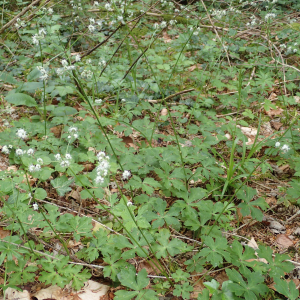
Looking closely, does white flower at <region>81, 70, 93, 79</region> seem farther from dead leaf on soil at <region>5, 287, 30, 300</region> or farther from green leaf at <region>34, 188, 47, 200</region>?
dead leaf on soil at <region>5, 287, 30, 300</region>

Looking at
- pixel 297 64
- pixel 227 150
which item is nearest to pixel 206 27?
pixel 297 64

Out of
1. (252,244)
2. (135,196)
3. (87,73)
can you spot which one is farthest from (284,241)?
(87,73)

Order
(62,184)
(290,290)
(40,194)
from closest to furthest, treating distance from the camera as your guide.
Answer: (290,290)
(40,194)
(62,184)

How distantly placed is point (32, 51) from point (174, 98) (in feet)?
8.73

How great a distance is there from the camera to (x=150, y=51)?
13.4 ft

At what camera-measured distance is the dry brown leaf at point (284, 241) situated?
2197mm

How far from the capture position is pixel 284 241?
2232mm

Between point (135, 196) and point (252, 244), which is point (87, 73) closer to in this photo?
point (135, 196)

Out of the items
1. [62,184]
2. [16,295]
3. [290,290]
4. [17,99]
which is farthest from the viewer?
[17,99]

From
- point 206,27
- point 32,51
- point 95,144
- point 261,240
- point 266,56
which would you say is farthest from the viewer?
point 206,27

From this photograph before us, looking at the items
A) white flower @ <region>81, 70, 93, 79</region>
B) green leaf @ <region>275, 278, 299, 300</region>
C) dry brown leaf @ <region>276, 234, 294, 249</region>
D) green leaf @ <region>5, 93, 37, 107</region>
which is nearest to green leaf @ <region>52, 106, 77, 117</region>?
green leaf @ <region>5, 93, 37, 107</region>

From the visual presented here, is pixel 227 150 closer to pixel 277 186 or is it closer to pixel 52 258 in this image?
pixel 277 186

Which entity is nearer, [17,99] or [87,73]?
[87,73]

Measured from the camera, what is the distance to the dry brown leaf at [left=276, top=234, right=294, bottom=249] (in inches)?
86.5
